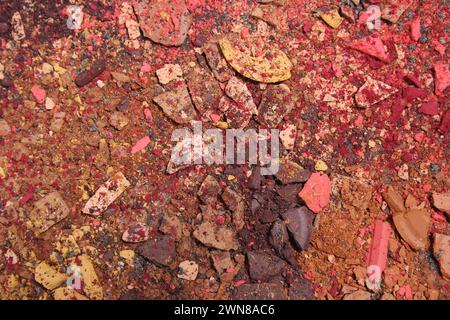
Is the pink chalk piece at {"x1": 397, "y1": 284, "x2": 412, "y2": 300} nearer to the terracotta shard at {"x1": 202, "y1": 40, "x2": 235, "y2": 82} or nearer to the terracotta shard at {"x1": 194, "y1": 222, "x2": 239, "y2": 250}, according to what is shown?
the terracotta shard at {"x1": 194, "y1": 222, "x2": 239, "y2": 250}

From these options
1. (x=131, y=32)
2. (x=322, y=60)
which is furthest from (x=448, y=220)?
(x=131, y=32)

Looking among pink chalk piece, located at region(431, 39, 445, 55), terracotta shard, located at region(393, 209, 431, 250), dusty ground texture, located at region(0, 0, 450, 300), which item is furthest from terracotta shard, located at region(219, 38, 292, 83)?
terracotta shard, located at region(393, 209, 431, 250)

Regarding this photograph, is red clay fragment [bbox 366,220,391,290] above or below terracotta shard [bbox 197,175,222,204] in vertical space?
below

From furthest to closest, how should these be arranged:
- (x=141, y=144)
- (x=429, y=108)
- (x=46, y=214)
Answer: (x=429, y=108)
(x=141, y=144)
(x=46, y=214)

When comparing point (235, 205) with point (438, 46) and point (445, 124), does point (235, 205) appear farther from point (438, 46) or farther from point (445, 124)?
point (438, 46)

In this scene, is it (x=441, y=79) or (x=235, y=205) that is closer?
(x=235, y=205)

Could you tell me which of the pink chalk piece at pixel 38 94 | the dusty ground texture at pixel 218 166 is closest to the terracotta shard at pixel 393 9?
the dusty ground texture at pixel 218 166

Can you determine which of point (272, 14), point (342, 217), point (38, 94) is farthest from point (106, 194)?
point (272, 14)
